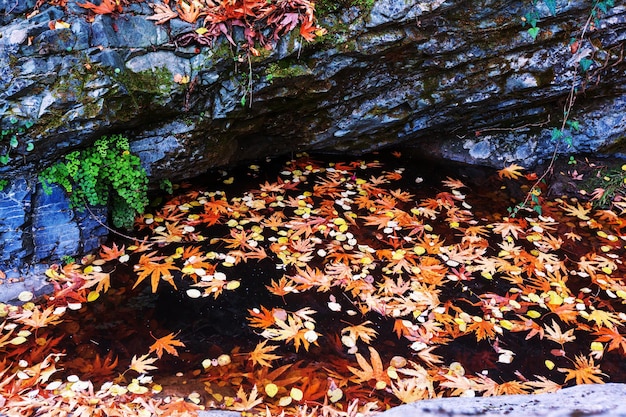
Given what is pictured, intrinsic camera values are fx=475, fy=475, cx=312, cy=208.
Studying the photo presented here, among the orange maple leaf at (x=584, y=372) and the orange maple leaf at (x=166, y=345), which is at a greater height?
the orange maple leaf at (x=166, y=345)

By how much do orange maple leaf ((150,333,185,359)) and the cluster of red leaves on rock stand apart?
218 cm

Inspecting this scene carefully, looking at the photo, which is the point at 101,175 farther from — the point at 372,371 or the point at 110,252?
the point at 372,371

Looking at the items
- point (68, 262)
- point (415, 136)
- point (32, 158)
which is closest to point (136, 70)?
point (32, 158)

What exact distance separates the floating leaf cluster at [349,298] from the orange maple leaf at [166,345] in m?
0.01

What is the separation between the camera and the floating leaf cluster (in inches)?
117

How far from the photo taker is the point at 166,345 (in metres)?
3.23

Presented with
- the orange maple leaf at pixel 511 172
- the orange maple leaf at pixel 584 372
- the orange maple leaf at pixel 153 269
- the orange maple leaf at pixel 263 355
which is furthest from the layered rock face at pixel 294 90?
the orange maple leaf at pixel 584 372

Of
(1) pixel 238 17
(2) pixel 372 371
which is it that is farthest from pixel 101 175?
(2) pixel 372 371

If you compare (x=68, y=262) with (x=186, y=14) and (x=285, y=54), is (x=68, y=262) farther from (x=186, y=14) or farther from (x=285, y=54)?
(x=285, y=54)

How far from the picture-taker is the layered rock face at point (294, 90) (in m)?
3.33

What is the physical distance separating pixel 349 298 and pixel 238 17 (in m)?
2.34

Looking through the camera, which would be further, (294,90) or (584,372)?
(294,90)

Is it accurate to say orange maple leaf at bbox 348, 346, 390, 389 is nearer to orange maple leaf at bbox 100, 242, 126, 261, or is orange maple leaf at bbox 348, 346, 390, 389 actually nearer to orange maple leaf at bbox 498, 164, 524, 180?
orange maple leaf at bbox 100, 242, 126, 261

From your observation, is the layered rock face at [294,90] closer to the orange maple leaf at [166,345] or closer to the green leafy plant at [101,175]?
the green leafy plant at [101,175]
